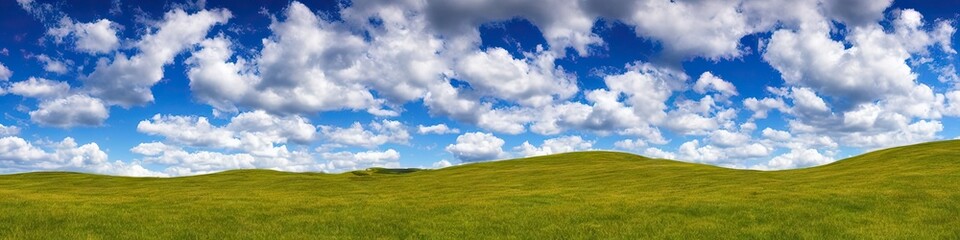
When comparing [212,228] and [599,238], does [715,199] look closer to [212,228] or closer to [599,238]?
[599,238]

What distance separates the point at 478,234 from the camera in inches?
1001

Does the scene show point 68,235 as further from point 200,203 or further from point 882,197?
point 882,197

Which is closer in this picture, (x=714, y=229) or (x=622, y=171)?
(x=714, y=229)

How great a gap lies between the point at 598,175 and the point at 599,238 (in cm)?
4058

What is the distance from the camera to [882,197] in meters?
32.4

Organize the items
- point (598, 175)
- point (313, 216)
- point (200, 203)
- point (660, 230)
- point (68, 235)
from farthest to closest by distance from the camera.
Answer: point (598, 175) < point (200, 203) < point (313, 216) < point (660, 230) < point (68, 235)

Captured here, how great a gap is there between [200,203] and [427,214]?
43.1 ft

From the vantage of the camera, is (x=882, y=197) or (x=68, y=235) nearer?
(x=68, y=235)

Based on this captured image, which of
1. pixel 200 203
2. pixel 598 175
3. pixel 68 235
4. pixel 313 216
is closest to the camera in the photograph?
pixel 68 235

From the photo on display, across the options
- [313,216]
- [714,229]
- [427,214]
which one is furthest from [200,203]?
[714,229]

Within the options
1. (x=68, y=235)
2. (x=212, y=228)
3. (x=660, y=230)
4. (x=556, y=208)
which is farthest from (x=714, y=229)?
(x=68, y=235)

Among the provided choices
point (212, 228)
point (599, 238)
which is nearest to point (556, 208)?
point (599, 238)

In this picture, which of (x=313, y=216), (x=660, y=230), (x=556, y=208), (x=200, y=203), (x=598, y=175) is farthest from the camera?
(x=598, y=175)

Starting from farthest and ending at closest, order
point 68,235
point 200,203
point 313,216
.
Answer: point 200,203 < point 313,216 < point 68,235
